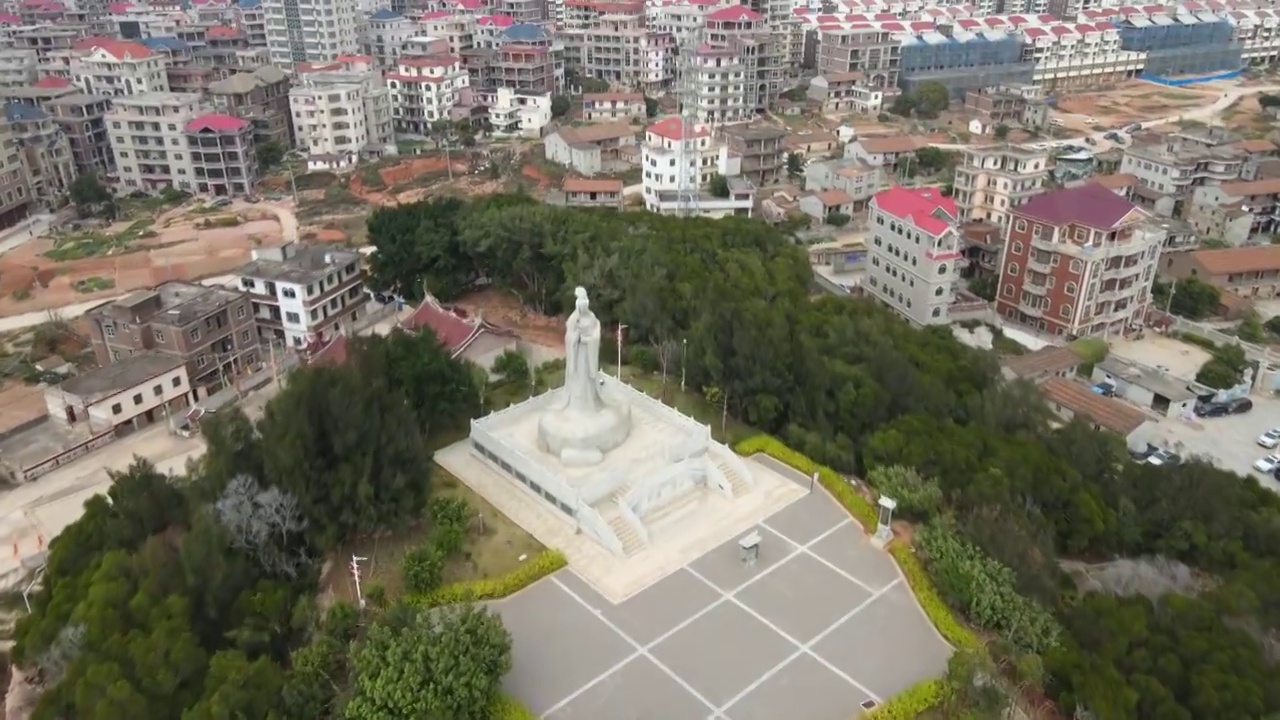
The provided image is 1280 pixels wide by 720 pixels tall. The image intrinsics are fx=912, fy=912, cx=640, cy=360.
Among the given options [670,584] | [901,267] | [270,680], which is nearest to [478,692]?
[270,680]

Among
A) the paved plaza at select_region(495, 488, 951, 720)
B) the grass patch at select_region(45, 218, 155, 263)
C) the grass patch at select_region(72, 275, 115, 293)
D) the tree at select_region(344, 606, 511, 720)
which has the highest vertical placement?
the tree at select_region(344, 606, 511, 720)

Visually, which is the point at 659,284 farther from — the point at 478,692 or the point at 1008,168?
the point at 1008,168

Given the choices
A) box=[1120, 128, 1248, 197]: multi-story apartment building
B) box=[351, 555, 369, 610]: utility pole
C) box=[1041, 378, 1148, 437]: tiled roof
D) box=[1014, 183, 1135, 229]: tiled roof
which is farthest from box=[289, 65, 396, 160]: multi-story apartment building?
box=[351, 555, 369, 610]: utility pole

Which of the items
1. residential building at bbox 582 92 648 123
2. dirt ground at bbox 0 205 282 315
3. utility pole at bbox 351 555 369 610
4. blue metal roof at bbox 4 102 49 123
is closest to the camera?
utility pole at bbox 351 555 369 610

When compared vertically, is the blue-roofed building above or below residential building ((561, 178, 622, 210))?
above

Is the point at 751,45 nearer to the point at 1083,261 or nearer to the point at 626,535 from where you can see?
the point at 1083,261

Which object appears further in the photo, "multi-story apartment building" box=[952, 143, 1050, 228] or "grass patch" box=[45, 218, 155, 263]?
"grass patch" box=[45, 218, 155, 263]

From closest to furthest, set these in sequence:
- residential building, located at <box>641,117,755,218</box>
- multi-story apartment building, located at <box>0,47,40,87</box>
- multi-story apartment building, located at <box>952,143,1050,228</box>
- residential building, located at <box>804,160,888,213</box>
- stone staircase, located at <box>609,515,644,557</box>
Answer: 1. stone staircase, located at <box>609,515,644,557</box>
2. multi-story apartment building, located at <box>952,143,1050,228</box>
3. residential building, located at <box>641,117,755,218</box>
4. residential building, located at <box>804,160,888,213</box>
5. multi-story apartment building, located at <box>0,47,40,87</box>

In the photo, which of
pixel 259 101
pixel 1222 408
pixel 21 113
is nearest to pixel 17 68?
Answer: pixel 21 113

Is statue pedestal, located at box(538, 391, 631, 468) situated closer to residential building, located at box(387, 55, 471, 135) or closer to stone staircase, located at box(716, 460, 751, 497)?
stone staircase, located at box(716, 460, 751, 497)

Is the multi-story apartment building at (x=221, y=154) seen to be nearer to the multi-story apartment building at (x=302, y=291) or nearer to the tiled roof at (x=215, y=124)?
the tiled roof at (x=215, y=124)
